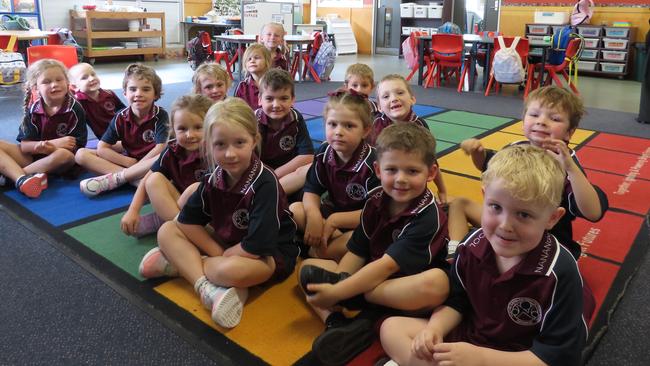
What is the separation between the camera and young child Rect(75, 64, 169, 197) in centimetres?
267

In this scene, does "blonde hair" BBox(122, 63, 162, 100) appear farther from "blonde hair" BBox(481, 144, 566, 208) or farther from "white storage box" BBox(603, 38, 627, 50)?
"white storage box" BBox(603, 38, 627, 50)

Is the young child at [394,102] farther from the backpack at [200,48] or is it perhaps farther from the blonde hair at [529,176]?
the backpack at [200,48]

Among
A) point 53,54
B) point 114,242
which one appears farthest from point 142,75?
point 53,54

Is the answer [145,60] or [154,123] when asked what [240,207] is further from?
[145,60]

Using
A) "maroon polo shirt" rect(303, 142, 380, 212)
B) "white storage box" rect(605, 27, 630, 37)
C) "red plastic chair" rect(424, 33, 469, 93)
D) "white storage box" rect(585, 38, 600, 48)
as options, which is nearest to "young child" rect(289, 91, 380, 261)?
"maroon polo shirt" rect(303, 142, 380, 212)

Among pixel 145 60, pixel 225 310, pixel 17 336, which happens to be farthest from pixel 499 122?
pixel 145 60

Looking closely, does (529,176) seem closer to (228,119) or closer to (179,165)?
(228,119)

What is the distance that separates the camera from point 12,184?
279 centimetres

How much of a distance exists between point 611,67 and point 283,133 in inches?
294

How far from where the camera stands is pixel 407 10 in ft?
36.7

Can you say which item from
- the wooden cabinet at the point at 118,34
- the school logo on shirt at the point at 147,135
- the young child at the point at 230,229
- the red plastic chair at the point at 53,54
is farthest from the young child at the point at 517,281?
the wooden cabinet at the point at 118,34

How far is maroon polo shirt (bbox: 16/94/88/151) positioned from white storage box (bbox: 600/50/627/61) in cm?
790

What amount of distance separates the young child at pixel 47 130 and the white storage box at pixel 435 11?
30.3ft

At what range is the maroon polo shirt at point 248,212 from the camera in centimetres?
167
